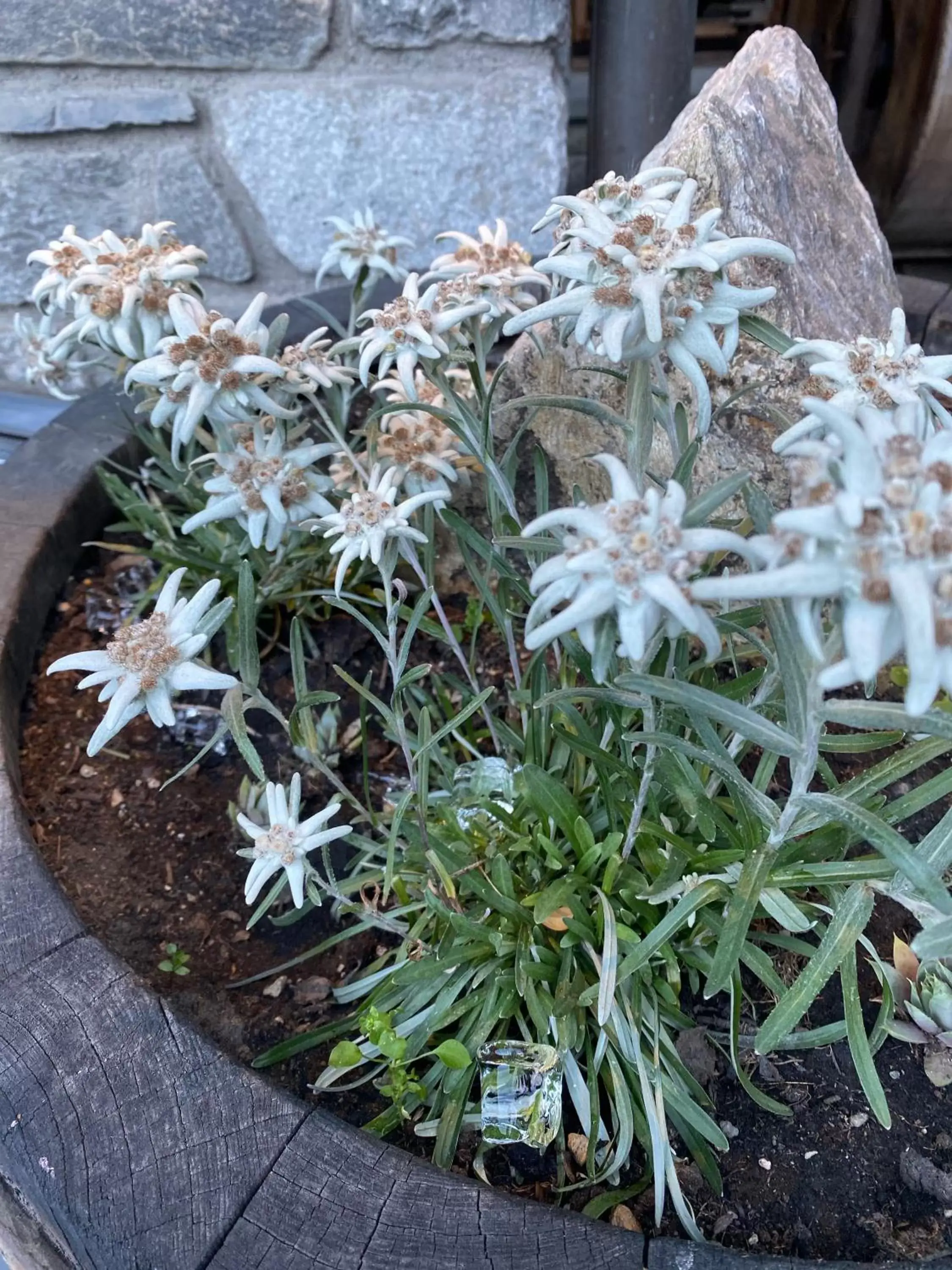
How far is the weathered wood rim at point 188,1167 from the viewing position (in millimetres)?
729

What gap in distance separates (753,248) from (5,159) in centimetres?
189

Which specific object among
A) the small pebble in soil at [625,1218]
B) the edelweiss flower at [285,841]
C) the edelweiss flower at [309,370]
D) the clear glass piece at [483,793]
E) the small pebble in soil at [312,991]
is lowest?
the small pebble in soil at [312,991]

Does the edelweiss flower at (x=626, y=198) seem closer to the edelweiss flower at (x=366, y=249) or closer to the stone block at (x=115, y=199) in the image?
the edelweiss flower at (x=366, y=249)

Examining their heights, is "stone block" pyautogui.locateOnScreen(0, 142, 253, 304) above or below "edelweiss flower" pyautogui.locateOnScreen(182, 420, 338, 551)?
above

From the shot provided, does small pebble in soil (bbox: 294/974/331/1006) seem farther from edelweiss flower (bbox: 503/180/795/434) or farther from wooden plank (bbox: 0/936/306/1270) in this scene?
edelweiss flower (bbox: 503/180/795/434)

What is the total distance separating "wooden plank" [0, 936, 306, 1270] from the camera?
750 millimetres

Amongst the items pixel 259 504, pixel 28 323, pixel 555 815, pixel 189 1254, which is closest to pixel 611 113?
pixel 28 323

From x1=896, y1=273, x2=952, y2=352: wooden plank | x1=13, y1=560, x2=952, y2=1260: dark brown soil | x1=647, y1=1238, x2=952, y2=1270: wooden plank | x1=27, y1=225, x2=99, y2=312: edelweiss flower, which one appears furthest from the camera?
x1=896, y1=273, x2=952, y2=352: wooden plank

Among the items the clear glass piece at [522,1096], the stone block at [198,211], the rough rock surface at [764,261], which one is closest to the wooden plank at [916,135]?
the rough rock surface at [764,261]

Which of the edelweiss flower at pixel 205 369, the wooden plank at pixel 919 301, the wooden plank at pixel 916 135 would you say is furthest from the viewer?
the wooden plank at pixel 916 135

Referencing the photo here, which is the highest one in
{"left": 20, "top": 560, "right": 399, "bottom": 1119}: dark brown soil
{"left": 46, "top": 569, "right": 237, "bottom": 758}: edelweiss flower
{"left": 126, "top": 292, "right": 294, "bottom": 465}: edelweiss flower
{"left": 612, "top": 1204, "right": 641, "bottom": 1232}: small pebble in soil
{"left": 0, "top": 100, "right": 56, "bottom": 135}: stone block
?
{"left": 0, "top": 100, "right": 56, "bottom": 135}: stone block

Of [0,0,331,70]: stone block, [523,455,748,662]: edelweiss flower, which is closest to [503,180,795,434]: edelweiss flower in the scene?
[523,455,748,662]: edelweiss flower

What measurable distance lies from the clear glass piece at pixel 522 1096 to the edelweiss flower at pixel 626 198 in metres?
0.82

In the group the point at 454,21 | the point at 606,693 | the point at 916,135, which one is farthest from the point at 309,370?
the point at 916,135
